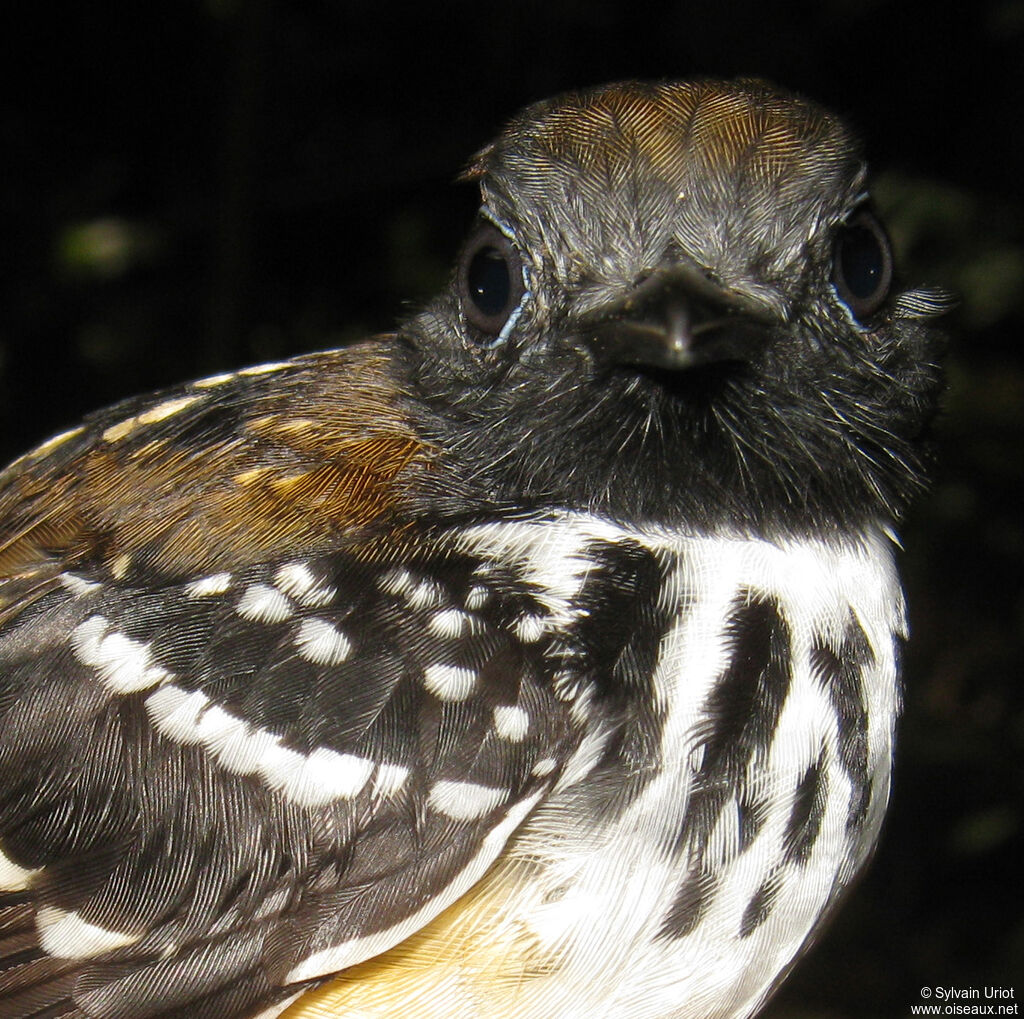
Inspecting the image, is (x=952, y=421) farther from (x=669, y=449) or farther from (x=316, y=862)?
(x=316, y=862)

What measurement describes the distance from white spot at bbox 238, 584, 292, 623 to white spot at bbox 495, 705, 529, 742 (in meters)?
0.34

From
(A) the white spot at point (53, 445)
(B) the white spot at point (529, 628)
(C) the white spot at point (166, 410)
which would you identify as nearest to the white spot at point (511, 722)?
(B) the white spot at point (529, 628)

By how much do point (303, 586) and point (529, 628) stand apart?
1.10ft

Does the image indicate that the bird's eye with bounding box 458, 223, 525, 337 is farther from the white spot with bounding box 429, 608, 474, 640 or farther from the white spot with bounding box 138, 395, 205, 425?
the white spot with bounding box 138, 395, 205, 425

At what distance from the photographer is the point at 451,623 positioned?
5.69 feet

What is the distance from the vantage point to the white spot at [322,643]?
67.1 inches

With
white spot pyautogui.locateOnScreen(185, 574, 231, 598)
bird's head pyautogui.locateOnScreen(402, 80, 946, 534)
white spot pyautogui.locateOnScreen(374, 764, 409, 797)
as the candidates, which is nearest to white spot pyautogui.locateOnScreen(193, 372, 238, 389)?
bird's head pyautogui.locateOnScreen(402, 80, 946, 534)

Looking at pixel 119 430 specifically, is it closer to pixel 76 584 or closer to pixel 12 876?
pixel 76 584

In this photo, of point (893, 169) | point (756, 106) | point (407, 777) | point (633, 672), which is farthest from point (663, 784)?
point (893, 169)

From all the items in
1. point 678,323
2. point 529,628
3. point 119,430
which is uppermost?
point 678,323

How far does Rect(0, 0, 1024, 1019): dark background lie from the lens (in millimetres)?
3727

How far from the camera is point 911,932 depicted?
3838mm

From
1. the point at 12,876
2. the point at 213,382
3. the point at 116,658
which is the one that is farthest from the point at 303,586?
the point at 213,382

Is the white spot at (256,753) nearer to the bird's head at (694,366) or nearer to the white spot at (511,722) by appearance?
the white spot at (511,722)
